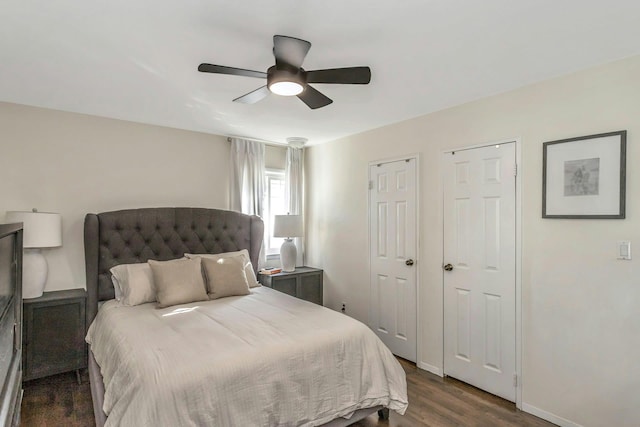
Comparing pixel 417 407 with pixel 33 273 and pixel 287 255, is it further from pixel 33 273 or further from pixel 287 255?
pixel 33 273

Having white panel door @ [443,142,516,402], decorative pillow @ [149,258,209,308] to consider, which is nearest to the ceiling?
white panel door @ [443,142,516,402]

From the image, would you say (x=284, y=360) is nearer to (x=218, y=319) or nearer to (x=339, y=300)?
(x=218, y=319)

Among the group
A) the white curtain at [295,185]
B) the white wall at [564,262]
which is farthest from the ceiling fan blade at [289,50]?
the white curtain at [295,185]

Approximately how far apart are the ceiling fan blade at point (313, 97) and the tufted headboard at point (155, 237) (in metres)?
2.16

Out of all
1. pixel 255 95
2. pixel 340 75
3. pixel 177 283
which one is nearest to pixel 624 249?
pixel 340 75

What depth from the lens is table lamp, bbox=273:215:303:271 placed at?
4286mm

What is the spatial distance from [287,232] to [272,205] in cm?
62

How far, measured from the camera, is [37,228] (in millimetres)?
2924

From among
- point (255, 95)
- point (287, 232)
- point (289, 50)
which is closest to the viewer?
point (289, 50)

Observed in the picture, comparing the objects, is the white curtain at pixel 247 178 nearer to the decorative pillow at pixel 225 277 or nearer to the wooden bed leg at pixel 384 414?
the decorative pillow at pixel 225 277

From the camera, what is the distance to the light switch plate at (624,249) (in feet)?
7.20

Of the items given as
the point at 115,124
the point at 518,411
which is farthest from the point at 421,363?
the point at 115,124

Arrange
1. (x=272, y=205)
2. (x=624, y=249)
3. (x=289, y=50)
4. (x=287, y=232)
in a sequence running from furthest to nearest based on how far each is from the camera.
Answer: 1. (x=272, y=205)
2. (x=287, y=232)
3. (x=624, y=249)
4. (x=289, y=50)

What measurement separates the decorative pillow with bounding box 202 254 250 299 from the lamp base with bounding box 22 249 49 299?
4.39 feet
